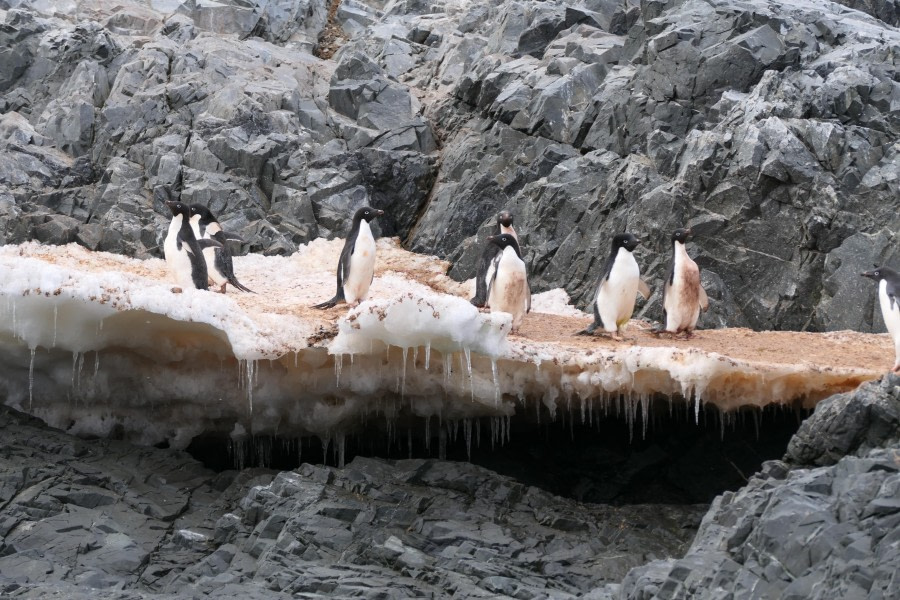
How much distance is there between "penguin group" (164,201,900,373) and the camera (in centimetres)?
1247

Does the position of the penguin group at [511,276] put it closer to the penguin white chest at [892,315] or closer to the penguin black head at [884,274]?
the penguin black head at [884,274]

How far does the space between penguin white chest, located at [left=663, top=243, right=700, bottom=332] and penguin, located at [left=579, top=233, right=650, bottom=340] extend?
41 centimetres

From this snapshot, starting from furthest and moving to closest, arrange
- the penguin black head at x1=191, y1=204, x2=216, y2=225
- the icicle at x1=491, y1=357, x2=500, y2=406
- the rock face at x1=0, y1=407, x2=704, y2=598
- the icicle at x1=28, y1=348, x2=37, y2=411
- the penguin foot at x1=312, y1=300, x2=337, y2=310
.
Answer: the penguin black head at x1=191, y1=204, x2=216, y2=225 < the penguin foot at x1=312, y1=300, x2=337, y2=310 < the icicle at x1=28, y1=348, x2=37, y2=411 < the icicle at x1=491, y1=357, x2=500, y2=406 < the rock face at x1=0, y1=407, x2=704, y2=598

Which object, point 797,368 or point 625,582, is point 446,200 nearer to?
point 797,368

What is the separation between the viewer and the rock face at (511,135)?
14312 mm

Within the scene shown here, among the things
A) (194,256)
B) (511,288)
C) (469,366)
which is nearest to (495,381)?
(469,366)

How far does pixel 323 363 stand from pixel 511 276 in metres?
2.81

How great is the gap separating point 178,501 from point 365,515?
2.12 m

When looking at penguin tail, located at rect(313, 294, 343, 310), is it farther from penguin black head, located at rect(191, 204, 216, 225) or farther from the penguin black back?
the penguin black back

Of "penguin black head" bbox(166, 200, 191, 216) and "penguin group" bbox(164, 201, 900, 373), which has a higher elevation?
"penguin black head" bbox(166, 200, 191, 216)

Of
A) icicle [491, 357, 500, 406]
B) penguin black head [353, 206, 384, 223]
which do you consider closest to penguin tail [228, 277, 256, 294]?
penguin black head [353, 206, 384, 223]

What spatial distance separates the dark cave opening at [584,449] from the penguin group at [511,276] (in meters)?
1.06

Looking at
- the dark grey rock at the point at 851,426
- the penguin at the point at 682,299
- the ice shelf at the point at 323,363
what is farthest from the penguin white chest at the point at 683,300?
the dark grey rock at the point at 851,426

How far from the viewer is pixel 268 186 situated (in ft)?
58.0
